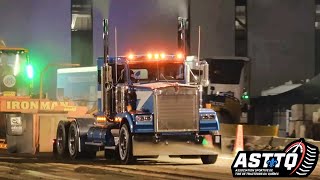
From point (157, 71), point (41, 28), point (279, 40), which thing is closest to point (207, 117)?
point (157, 71)

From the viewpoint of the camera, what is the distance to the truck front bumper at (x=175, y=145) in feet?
57.8

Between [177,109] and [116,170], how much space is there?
2.62m

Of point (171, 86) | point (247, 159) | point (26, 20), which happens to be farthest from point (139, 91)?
point (26, 20)

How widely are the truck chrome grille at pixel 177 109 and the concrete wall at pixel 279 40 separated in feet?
86.1

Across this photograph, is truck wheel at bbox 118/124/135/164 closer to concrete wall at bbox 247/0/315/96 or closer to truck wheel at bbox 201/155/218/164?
truck wheel at bbox 201/155/218/164

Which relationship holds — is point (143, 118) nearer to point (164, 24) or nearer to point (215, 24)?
point (164, 24)

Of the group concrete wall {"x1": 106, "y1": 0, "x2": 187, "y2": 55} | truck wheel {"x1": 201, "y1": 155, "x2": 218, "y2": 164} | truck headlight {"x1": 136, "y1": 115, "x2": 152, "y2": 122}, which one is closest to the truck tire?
truck headlight {"x1": 136, "y1": 115, "x2": 152, "y2": 122}

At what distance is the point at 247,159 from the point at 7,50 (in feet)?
46.2

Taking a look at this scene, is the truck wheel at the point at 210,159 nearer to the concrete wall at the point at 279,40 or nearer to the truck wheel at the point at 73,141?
the truck wheel at the point at 73,141

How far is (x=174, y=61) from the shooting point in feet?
62.8

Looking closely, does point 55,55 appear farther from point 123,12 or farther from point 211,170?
point 211,170

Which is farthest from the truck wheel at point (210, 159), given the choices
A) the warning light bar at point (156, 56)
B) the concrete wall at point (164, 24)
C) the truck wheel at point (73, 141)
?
the concrete wall at point (164, 24)

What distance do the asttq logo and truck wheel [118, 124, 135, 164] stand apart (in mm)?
4971

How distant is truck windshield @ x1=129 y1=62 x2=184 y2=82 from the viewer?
18.9m
